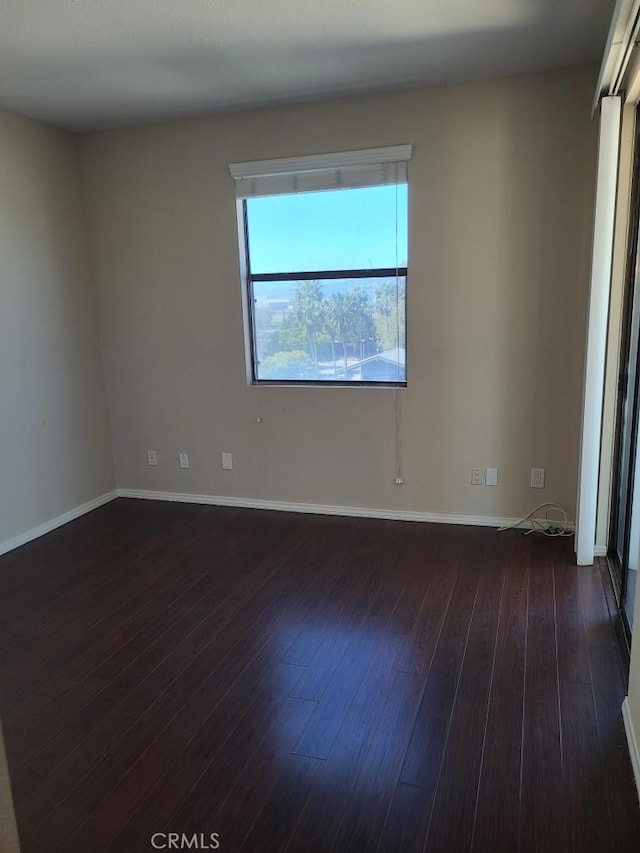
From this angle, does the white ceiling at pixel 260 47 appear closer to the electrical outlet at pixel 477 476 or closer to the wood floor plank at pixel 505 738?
the electrical outlet at pixel 477 476

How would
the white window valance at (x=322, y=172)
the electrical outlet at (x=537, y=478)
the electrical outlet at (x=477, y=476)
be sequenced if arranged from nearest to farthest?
1. the white window valance at (x=322, y=172)
2. the electrical outlet at (x=537, y=478)
3. the electrical outlet at (x=477, y=476)

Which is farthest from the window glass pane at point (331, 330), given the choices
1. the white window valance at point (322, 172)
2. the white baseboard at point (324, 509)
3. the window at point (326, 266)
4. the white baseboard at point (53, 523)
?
the white baseboard at point (53, 523)

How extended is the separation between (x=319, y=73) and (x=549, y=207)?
148cm

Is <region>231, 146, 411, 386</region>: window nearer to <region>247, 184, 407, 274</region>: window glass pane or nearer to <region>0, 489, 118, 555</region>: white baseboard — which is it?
<region>247, 184, 407, 274</region>: window glass pane

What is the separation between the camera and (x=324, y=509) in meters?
4.11

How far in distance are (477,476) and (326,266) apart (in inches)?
66.7

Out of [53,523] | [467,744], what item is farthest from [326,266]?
[467,744]

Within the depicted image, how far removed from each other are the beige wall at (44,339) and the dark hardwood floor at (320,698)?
0.62 metres

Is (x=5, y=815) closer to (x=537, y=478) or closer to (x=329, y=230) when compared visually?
(x=537, y=478)

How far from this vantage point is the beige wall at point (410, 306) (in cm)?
333

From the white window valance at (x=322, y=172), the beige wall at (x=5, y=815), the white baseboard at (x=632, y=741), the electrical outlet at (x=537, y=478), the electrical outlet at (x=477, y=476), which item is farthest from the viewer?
the electrical outlet at (x=477, y=476)

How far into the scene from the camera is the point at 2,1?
2.26 meters

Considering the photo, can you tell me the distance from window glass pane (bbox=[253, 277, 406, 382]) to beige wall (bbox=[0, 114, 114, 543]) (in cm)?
134

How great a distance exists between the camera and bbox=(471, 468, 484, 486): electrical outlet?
3.72m
